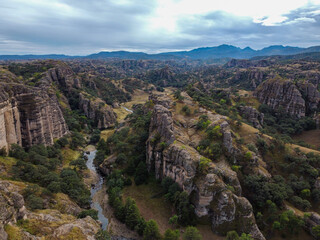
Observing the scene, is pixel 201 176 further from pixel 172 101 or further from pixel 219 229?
pixel 172 101

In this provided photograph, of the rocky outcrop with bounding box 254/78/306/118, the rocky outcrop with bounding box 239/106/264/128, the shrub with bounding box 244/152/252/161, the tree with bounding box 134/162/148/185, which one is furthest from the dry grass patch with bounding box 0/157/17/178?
the rocky outcrop with bounding box 254/78/306/118

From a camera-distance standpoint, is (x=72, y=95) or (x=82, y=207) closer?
(x=82, y=207)

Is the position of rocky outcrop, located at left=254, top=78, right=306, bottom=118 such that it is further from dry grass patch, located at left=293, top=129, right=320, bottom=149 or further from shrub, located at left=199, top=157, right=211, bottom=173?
shrub, located at left=199, top=157, right=211, bottom=173

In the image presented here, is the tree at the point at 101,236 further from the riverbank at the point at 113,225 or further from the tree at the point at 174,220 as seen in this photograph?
the tree at the point at 174,220

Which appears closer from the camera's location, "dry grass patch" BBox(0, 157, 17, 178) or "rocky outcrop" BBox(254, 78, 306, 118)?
"dry grass patch" BBox(0, 157, 17, 178)

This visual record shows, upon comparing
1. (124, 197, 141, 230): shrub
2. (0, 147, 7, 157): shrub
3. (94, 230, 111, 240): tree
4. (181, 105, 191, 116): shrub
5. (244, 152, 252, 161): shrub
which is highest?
(181, 105, 191, 116): shrub

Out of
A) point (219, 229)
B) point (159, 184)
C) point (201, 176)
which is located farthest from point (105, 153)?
point (219, 229)
